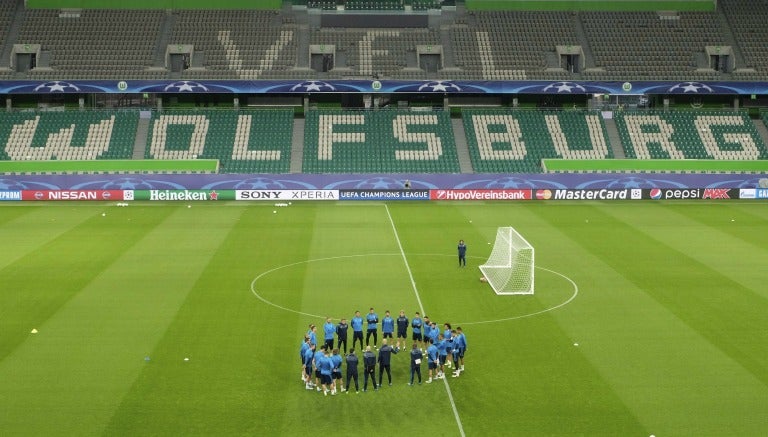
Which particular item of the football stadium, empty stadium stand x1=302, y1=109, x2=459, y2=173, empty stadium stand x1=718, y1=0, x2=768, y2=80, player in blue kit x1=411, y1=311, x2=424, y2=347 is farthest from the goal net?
empty stadium stand x1=718, y1=0, x2=768, y2=80

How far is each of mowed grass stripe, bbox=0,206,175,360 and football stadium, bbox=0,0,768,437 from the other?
186 mm

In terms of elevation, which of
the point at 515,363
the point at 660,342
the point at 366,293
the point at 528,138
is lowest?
the point at 366,293

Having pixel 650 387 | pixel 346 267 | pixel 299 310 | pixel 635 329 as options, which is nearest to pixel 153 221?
pixel 346 267

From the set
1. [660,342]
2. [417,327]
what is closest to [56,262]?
[417,327]

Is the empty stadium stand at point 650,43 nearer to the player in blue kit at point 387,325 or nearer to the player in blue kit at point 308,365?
the player in blue kit at point 387,325

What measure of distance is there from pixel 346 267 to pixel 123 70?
3408 centimetres

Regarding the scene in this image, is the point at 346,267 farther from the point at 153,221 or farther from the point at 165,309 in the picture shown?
the point at 153,221

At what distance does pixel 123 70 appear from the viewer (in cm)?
5975

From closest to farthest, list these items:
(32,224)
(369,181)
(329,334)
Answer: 1. (329,334)
2. (32,224)
3. (369,181)

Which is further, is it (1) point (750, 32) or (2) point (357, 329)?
(1) point (750, 32)

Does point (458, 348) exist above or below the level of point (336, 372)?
above

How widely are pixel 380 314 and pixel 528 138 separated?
36015 mm

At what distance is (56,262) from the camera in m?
33.7

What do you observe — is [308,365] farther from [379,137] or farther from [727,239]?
[379,137]
